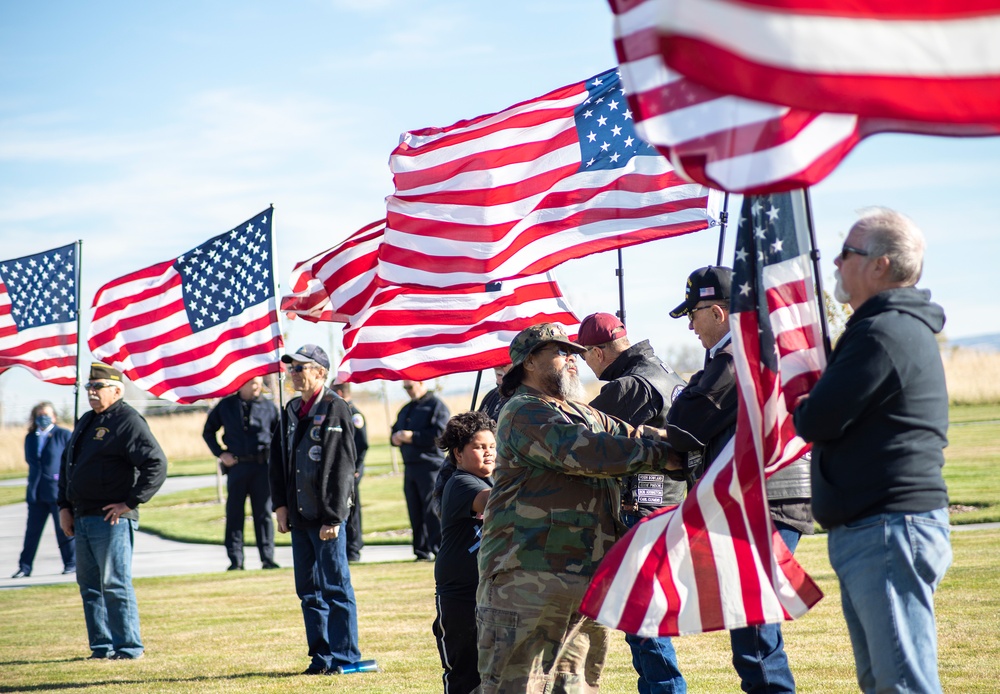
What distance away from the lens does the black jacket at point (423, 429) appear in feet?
51.1

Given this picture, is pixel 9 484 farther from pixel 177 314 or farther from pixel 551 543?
pixel 551 543

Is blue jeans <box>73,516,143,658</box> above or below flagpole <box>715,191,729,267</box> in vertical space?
below

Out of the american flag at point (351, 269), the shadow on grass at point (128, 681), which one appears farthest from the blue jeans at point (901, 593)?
the american flag at point (351, 269)

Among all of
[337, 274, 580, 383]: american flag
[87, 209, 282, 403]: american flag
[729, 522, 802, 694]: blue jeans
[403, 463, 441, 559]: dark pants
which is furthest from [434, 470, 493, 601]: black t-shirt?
[403, 463, 441, 559]: dark pants

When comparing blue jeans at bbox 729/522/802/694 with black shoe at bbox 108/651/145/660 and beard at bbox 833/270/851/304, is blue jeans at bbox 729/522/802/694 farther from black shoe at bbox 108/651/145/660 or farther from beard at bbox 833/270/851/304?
black shoe at bbox 108/651/145/660

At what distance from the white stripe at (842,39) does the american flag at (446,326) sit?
5.46m

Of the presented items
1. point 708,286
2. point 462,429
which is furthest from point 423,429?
point 708,286

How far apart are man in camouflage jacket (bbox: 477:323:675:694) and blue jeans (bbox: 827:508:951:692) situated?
1.21m

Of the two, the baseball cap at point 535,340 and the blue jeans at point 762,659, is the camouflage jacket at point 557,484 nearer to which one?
the baseball cap at point 535,340

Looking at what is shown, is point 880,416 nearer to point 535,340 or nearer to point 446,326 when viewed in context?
point 535,340

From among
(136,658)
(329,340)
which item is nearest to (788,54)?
(136,658)

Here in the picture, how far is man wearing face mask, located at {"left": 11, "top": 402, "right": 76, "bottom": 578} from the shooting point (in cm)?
1716

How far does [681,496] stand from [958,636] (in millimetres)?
2998

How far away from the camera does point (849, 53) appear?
10.4 ft
